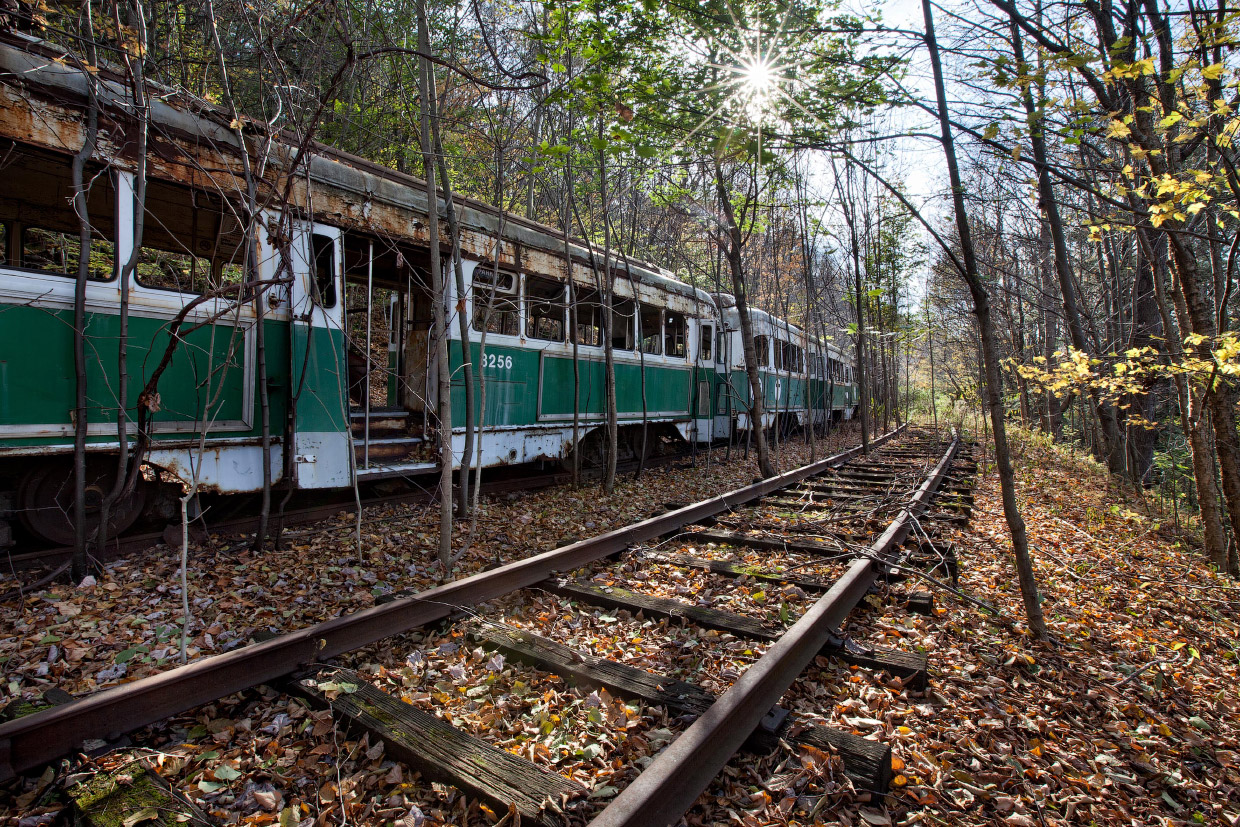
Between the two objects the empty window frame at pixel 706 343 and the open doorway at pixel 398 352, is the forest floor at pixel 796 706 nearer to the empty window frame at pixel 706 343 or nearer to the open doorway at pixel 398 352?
the open doorway at pixel 398 352

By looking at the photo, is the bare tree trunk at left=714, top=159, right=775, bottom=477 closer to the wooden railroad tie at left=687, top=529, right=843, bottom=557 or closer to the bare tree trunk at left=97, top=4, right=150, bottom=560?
the wooden railroad tie at left=687, top=529, right=843, bottom=557

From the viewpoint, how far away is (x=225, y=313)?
395cm

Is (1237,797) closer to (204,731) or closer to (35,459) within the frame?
(204,731)

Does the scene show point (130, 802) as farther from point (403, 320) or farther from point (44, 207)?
point (403, 320)

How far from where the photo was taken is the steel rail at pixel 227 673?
2090mm

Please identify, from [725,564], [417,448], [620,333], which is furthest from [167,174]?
[620,333]

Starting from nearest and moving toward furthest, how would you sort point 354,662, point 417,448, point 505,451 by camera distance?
point 354,662, point 417,448, point 505,451

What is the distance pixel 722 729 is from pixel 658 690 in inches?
16.5

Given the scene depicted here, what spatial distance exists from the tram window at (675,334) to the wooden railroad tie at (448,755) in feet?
27.5

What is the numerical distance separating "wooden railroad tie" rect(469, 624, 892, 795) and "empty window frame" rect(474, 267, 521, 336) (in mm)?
4467

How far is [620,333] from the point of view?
970 cm

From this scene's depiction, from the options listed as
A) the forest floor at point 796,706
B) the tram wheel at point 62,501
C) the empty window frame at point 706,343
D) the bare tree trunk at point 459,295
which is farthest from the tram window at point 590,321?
the tram wheel at point 62,501

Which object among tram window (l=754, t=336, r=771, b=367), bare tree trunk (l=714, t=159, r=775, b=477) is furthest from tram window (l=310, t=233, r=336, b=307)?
tram window (l=754, t=336, r=771, b=367)

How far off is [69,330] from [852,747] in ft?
17.2
